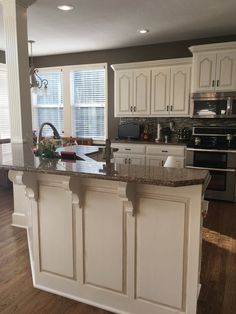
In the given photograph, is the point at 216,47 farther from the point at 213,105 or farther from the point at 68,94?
the point at 68,94

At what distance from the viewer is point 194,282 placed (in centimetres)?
176

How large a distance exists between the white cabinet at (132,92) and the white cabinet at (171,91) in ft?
0.44

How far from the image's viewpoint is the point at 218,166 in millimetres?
4398

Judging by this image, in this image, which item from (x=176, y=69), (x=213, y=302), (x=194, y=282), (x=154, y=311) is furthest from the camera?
(x=176, y=69)

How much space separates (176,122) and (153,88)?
31.1 inches

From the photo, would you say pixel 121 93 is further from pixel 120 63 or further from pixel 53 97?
pixel 53 97

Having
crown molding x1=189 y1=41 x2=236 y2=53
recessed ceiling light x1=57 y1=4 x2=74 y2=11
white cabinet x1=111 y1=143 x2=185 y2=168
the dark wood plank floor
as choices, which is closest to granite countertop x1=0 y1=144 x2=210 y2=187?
the dark wood plank floor

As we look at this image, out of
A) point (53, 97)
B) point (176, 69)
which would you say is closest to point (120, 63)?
point (176, 69)

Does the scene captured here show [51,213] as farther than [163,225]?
Yes

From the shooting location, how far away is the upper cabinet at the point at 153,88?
4.76m

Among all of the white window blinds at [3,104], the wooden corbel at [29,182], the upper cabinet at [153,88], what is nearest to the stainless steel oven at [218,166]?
the upper cabinet at [153,88]

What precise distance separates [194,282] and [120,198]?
2.32ft

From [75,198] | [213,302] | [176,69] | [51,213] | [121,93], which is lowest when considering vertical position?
[213,302]

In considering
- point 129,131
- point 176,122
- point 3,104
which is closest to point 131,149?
point 129,131
